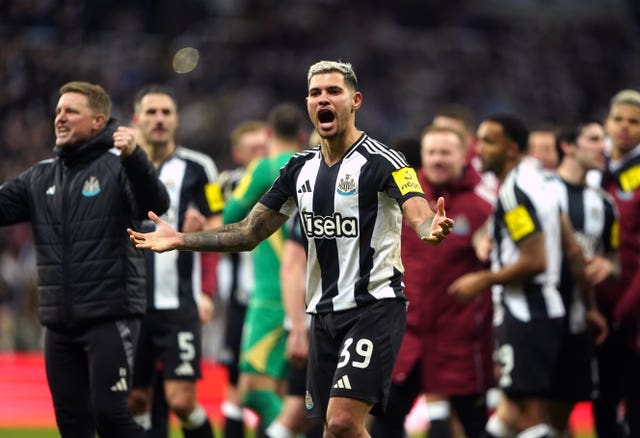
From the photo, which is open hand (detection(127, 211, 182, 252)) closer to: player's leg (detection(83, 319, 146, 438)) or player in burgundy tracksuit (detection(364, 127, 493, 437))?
player's leg (detection(83, 319, 146, 438))

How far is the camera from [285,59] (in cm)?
2392

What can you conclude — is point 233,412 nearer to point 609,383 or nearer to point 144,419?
point 144,419

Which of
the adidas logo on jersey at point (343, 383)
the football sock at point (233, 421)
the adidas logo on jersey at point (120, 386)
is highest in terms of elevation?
the adidas logo on jersey at point (343, 383)

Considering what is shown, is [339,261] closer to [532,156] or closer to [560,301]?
[560,301]

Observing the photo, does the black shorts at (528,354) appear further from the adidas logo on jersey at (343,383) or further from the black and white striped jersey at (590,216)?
the adidas logo on jersey at (343,383)

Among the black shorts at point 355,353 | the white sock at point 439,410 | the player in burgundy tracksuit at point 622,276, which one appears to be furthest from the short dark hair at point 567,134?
the black shorts at point 355,353

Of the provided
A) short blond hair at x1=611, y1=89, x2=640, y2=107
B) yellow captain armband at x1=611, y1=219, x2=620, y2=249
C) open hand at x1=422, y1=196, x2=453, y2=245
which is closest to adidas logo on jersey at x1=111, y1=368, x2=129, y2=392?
Answer: open hand at x1=422, y1=196, x2=453, y2=245

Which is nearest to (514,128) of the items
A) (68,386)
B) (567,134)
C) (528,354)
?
(567,134)

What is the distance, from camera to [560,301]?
8094 millimetres

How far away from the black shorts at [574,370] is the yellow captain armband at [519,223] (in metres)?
0.91

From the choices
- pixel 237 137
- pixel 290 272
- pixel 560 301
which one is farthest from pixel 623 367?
pixel 237 137

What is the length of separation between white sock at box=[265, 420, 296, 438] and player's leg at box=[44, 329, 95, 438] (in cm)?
173

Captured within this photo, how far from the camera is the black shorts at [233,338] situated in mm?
10711

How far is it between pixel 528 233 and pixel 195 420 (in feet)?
8.52
